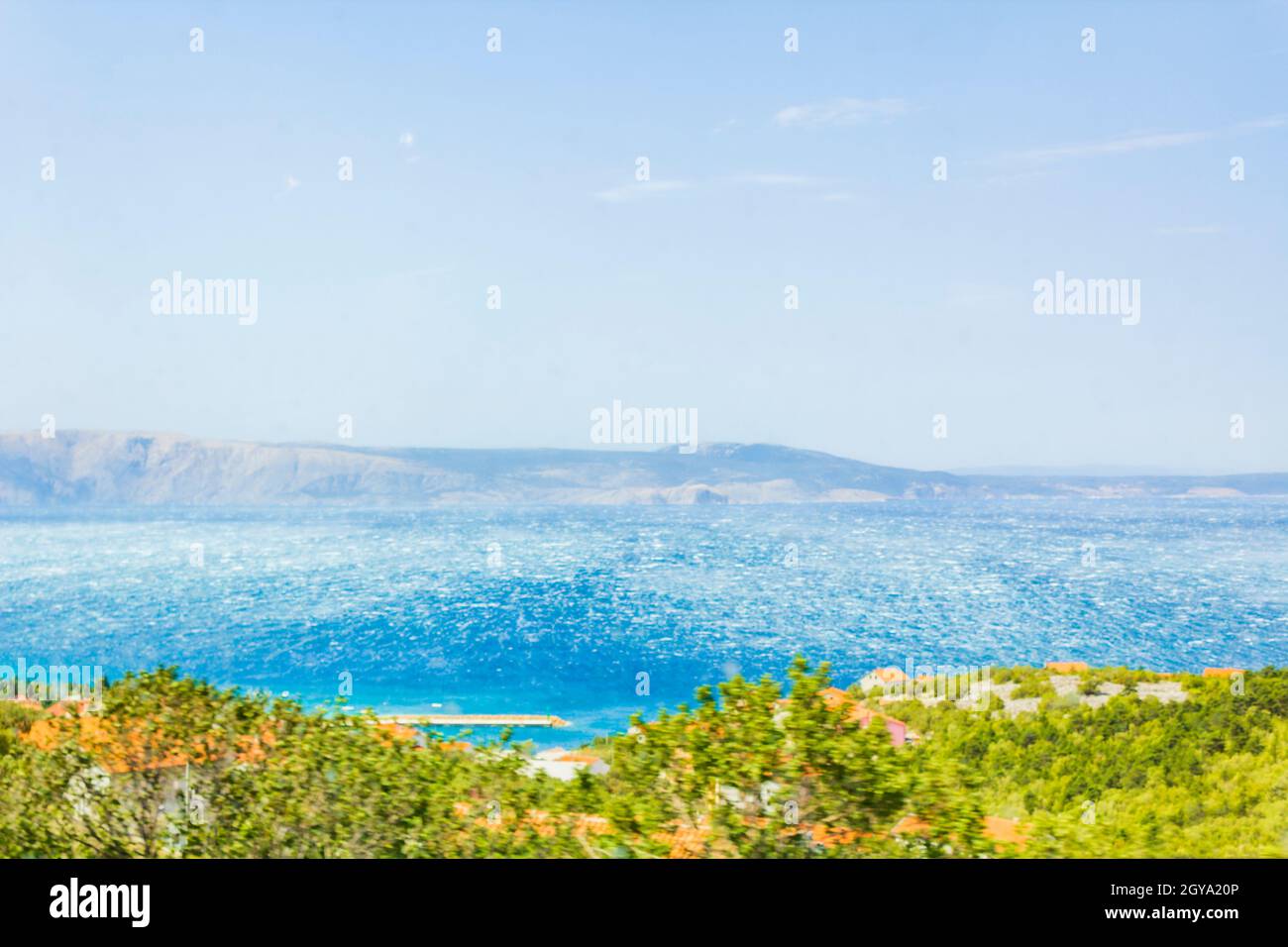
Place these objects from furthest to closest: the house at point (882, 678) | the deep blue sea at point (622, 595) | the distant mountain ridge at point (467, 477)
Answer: the distant mountain ridge at point (467, 477), the deep blue sea at point (622, 595), the house at point (882, 678)

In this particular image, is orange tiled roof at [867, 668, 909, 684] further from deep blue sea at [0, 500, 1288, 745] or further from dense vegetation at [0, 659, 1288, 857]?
dense vegetation at [0, 659, 1288, 857]

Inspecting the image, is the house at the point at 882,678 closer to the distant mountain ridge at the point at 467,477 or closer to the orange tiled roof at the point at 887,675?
the orange tiled roof at the point at 887,675

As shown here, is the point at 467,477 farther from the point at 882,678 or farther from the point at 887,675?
the point at 887,675

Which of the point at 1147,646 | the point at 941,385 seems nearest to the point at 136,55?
the point at 1147,646

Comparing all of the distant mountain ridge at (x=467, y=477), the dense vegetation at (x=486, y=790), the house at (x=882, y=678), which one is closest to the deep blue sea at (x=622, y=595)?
the distant mountain ridge at (x=467, y=477)

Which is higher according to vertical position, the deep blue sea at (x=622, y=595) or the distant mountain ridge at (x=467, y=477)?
the distant mountain ridge at (x=467, y=477)

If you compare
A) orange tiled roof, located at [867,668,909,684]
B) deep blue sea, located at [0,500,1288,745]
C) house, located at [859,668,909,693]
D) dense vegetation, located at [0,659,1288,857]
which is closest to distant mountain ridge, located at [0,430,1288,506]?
deep blue sea, located at [0,500,1288,745]

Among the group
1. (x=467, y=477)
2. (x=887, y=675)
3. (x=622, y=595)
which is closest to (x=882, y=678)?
(x=887, y=675)

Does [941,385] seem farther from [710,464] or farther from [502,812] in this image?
[502,812]
